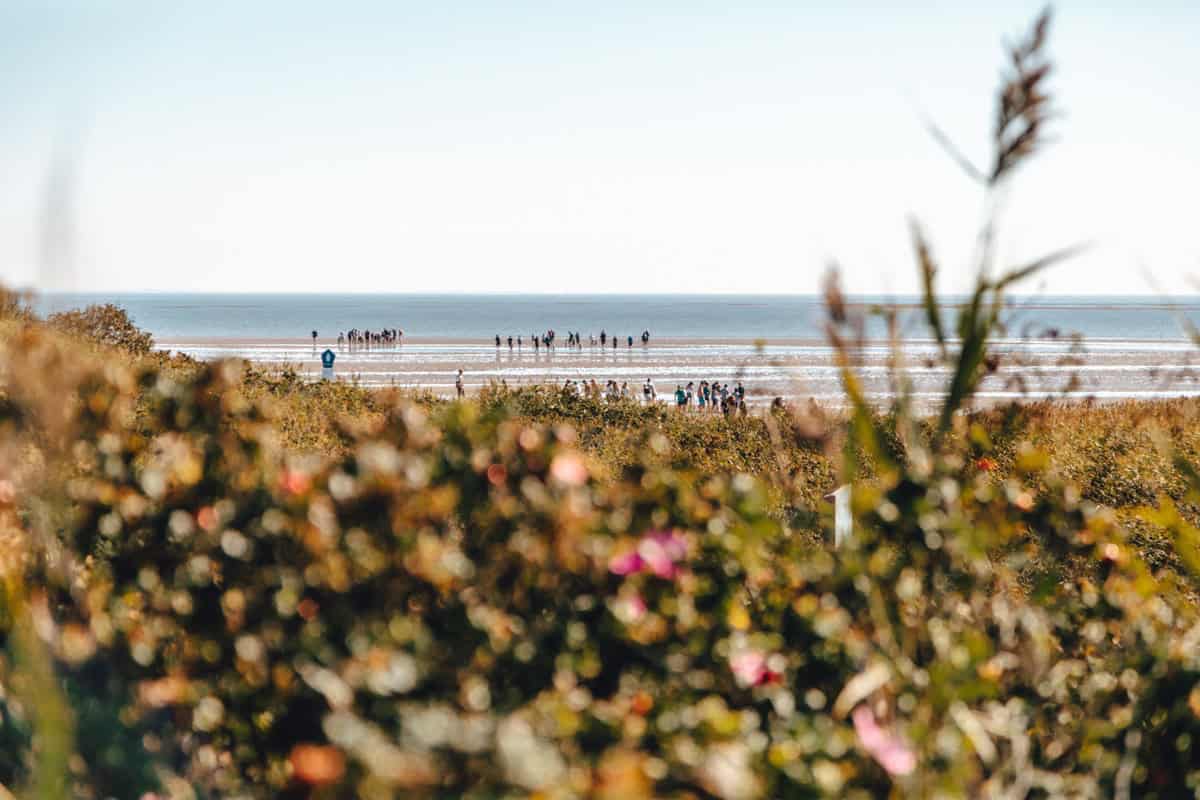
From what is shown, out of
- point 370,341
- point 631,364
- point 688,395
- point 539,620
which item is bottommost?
point 688,395

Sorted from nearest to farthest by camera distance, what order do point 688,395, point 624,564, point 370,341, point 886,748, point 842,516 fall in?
point 886,748 < point 624,564 < point 842,516 < point 688,395 < point 370,341

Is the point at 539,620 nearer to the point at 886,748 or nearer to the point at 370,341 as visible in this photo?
the point at 886,748

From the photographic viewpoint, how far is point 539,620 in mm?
2080

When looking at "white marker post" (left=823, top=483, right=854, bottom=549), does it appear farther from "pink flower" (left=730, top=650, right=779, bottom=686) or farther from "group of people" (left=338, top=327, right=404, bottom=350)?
"group of people" (left=338, top=327, right=404, bottom=350)

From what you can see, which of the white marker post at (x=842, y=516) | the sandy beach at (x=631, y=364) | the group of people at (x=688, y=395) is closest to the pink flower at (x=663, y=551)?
the white marker post at (x=842, y=516)

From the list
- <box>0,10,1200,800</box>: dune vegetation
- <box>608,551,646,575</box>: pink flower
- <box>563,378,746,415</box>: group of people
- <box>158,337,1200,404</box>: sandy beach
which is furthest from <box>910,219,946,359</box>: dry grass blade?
<box>158,337,1200,404</box>: sandy beach

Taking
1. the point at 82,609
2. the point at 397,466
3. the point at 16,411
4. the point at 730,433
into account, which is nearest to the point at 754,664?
the point at 397,466

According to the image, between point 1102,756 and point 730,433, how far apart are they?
1146cm

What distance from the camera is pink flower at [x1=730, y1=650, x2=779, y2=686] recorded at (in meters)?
2.07

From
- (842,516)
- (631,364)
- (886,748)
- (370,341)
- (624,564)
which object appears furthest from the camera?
(370,341)

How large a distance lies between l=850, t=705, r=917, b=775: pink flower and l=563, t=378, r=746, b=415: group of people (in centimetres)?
1260

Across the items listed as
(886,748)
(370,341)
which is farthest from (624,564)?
(370,341)

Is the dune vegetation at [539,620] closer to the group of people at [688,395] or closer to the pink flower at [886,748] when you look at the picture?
the pink flower at [886,748]

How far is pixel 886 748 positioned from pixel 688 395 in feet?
91.7
